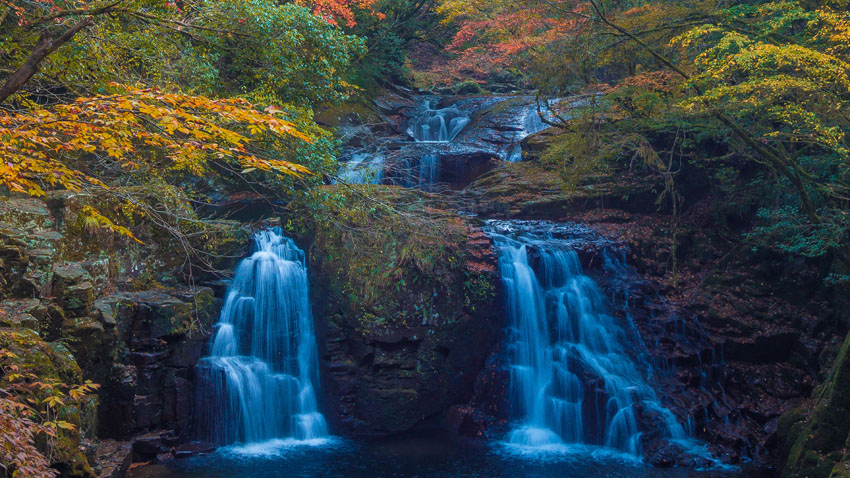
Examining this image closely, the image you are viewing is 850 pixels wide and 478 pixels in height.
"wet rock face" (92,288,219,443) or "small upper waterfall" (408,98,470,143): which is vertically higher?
"small upper waterfall" (408,98,470,143)

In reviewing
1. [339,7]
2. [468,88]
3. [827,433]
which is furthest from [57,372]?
[468,88]

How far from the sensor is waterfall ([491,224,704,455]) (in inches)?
403

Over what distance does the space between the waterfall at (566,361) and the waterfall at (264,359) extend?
4.12 metres

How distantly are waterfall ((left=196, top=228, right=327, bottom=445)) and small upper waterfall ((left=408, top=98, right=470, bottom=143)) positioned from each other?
8.98 meters

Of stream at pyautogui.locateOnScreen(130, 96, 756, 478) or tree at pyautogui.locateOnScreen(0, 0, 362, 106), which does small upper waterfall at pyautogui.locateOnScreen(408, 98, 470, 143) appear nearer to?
stream at pyautogui.locateOnScreen(130, 96, 756, 478)

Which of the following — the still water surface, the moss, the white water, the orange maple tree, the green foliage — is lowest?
the still water surface

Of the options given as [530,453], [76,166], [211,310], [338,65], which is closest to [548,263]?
[530,453]

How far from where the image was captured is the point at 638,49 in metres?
12.3

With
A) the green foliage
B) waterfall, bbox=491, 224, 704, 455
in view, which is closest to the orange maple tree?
the green foliage

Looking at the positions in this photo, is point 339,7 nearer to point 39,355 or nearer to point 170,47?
point 170,47

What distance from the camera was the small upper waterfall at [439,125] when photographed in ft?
63.7

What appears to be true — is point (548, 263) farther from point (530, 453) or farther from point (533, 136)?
point (533, 136)

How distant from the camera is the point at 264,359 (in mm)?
10656

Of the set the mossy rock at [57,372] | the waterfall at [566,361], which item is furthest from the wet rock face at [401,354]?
the mossy rock at [57,372]
